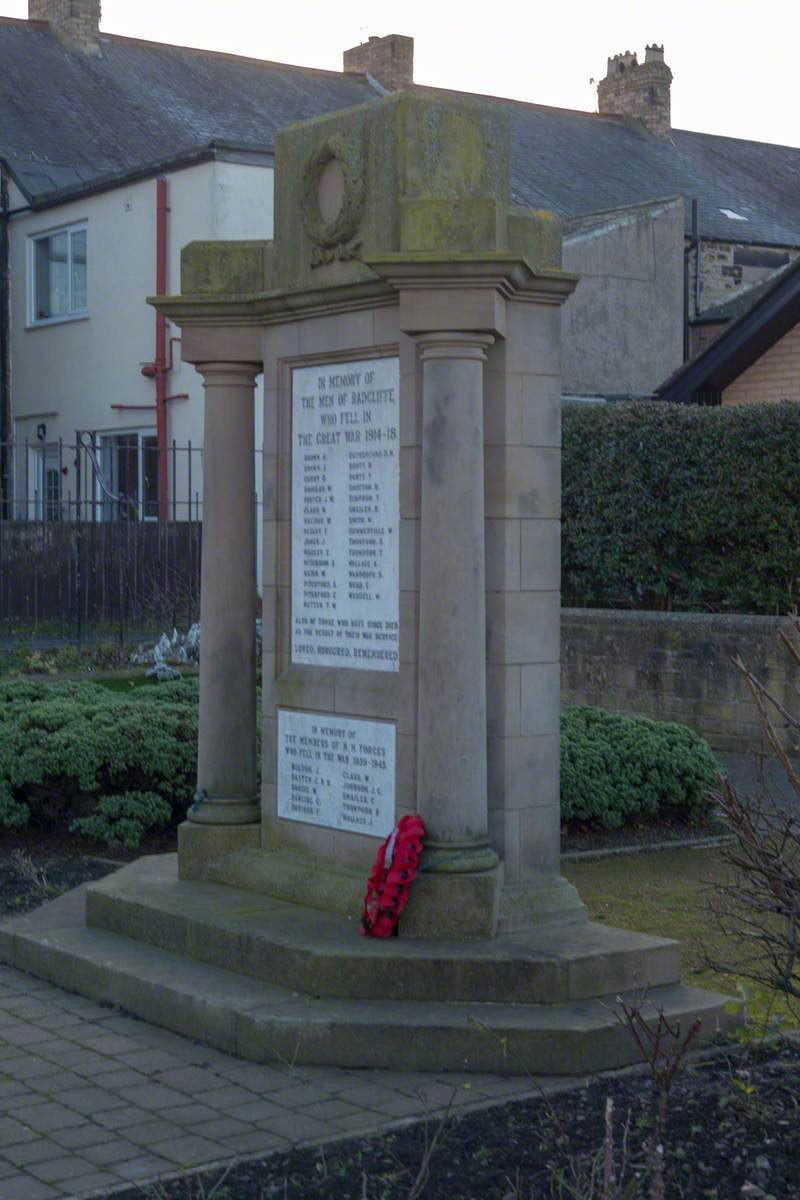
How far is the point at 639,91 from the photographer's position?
125ft

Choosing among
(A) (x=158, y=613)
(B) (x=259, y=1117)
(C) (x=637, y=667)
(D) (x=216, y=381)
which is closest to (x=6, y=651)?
(A) (x=158, y=613)

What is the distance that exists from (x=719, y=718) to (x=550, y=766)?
7.11m

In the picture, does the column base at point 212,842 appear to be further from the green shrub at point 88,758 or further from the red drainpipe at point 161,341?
the red drainpipe at point 161,341

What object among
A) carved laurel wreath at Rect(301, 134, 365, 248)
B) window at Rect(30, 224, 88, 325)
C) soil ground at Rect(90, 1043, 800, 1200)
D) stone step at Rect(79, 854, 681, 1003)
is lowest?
soil ground at Rect(90, 1043, 800, 1200)

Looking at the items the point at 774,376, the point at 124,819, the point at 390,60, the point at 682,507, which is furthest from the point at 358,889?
the point at 390,60

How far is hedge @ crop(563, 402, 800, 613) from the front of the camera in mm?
14156

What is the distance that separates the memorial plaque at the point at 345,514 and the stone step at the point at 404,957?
3.58 feet

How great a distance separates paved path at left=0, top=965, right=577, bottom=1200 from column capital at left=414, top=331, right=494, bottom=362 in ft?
8.32

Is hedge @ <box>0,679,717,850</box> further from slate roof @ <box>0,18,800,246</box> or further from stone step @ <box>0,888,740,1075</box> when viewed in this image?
slate roof @ <box>0,18,800,246</box>

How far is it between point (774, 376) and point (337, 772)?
14123 millimetres

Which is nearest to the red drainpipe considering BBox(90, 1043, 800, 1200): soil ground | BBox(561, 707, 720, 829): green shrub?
BBox(561, 707, 720, 829): green shrub

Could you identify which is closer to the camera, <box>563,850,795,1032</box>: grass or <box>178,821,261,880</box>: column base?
<box>563,850,795,1032</box>: grass

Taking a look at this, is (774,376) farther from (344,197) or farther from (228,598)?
(344,197)

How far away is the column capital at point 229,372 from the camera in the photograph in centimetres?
718
